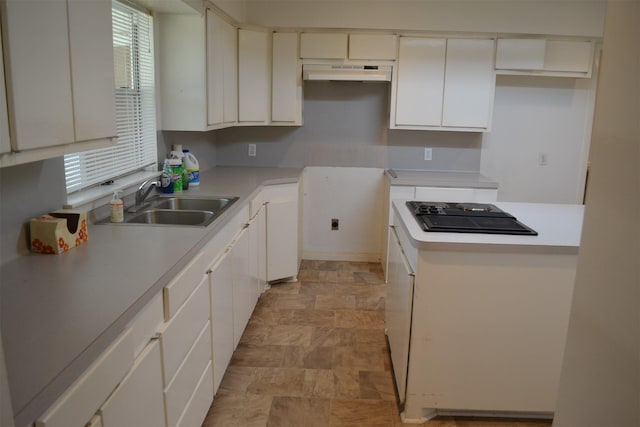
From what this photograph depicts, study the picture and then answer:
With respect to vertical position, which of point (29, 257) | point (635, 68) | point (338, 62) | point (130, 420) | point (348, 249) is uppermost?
point (338, 62)

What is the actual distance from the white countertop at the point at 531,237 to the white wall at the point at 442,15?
1910mm

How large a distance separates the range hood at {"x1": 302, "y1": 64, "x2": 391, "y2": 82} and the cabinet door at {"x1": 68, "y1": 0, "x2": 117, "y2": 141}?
8.03 ft

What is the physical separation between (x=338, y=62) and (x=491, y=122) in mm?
1392

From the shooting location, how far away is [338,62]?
13.6ft

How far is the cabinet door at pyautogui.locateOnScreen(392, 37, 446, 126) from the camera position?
13.4 feet

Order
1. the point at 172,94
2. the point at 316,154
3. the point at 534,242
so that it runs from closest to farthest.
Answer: the point at 534,242 < the point at 172,94 < the point at 316,154

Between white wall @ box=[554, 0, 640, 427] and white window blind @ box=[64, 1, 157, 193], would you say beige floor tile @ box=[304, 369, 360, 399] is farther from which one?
white wall @ box=[554, 0, 640, 427]

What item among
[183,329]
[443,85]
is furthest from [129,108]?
[443,85]

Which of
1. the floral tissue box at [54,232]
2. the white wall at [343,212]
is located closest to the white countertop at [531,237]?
the floral tissue box at [54,232]

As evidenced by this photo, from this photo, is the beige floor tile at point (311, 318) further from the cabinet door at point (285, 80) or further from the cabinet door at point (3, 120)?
the cabinet door at point (3, 120)

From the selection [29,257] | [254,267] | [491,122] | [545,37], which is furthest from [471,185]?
[29,257]

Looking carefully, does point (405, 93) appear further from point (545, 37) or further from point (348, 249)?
point (348, 249)

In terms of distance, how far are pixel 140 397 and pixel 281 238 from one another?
8.39ft

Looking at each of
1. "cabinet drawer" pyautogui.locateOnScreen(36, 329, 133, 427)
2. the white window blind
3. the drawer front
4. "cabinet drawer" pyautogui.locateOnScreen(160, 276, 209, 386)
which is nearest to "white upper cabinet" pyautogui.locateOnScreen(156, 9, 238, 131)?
the white window blind
